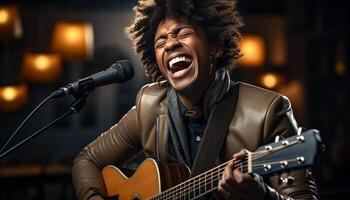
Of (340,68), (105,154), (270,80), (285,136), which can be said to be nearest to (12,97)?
(270,80)

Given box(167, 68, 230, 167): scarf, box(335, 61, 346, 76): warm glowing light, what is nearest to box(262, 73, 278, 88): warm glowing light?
box(335, 61, 346, 76): warm glowing light

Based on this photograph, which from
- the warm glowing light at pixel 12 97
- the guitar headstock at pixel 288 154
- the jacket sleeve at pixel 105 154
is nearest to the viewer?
the guitar headstock at pixel 288 154

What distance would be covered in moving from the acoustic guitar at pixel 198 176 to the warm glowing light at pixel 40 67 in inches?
244

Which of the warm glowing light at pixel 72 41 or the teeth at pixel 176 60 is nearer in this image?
the teeth at pixel 176 60

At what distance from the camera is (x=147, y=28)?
117 inches

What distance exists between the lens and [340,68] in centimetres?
1019

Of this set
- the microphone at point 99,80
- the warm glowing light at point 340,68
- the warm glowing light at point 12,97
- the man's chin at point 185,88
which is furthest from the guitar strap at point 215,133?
the warm glowing light at point 340,68

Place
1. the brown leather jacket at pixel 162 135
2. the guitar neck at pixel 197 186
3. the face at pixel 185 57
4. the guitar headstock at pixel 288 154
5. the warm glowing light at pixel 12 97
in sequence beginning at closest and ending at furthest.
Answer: the guitar headstock at pixel 288 154, the guitar neck at pixel 197 186, the brown leather jacket at pixel 162 135, the face at pixel 185 57, the warm glowing light at pixel 12 97

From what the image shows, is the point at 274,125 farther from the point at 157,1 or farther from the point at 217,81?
the point at 157,1

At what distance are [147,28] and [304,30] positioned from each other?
915cm

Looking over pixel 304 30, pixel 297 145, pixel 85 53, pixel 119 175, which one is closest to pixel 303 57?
pixel 304 30

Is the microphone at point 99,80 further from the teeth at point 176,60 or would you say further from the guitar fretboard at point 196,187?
the guitar fretboard at point 196,187

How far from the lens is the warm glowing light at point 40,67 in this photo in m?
9.25

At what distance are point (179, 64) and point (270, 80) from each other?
838 cm
